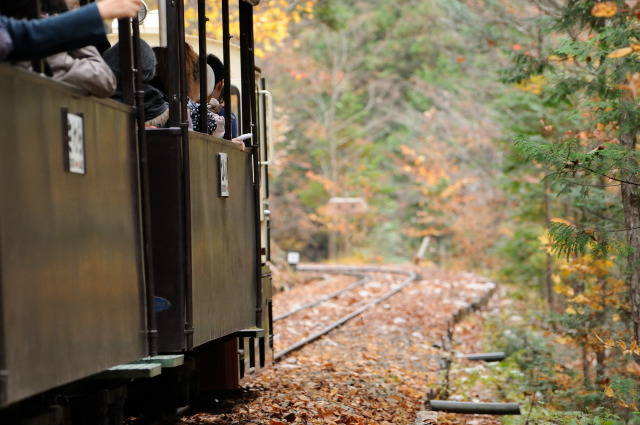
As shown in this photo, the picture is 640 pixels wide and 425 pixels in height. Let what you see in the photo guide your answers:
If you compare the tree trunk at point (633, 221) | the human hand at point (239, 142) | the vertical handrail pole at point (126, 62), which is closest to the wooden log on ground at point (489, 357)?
the tree trunk at point (633, 221)

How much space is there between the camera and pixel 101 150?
14.6 feet

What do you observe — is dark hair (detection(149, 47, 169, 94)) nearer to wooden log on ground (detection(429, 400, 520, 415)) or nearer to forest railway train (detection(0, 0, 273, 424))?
forest railway train (detection(0, 0, 273, 424))

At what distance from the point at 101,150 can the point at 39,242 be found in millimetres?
818

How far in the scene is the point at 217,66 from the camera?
271 inches

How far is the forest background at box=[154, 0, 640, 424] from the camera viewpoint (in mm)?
7930

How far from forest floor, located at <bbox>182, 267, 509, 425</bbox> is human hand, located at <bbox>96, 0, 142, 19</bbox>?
3758 millimetres

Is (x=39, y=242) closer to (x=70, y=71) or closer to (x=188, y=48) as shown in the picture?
(x=70, y=71)

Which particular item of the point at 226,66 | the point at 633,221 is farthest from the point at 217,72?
the point at 633,221

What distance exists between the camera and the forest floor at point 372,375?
7.59 metres

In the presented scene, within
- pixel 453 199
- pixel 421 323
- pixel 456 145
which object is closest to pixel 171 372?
pixel 421 323

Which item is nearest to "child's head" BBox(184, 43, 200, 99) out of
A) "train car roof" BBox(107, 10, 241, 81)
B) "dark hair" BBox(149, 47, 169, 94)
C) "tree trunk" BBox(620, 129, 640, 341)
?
"dark hair" BBox(149, 47, 169, 94)

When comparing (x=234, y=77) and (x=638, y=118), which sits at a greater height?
(x=234, y=77)

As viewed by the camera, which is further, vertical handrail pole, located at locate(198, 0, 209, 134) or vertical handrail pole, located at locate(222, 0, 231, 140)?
vertical handrail pole, located at locate(222, 0, 231, 140)

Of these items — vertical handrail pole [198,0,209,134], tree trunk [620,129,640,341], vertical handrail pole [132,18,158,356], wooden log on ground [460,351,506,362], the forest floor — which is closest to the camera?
vertical handrail pole [132,18,158,356]
